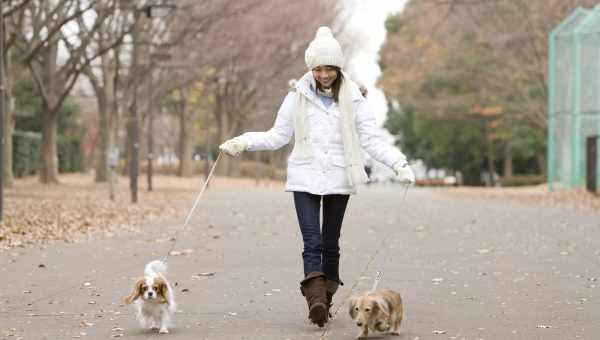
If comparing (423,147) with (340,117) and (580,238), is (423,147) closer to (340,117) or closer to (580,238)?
(580,238)

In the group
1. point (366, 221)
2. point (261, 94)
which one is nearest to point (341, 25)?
point (261, 94)

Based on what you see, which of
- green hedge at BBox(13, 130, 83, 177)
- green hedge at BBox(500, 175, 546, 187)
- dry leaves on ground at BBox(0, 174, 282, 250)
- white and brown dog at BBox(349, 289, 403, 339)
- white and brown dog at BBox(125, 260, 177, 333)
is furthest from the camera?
green hedge at BBox(500, 175, 546, 187)

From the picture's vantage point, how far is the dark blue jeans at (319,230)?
6949mm

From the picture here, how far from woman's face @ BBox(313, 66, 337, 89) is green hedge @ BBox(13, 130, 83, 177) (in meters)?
37.5

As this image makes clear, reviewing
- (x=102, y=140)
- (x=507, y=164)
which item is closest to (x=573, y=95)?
(x=102, y=140)

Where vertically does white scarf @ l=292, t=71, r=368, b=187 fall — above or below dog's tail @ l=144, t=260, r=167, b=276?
above

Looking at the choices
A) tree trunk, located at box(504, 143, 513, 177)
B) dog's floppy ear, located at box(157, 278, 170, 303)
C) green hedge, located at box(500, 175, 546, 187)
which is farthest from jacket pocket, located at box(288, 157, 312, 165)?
tree trunk, located at box(504, 143, 513, 177)

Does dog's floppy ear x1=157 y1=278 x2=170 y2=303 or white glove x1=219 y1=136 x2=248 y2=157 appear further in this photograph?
white glove x1=219 y1=136 x2=248 y2=157

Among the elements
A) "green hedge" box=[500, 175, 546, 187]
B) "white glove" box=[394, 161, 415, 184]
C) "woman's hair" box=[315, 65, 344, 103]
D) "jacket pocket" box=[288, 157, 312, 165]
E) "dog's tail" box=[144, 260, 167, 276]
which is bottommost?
"dog's tail" box=[144, 260, 167, 276]

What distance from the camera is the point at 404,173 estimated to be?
272 inches

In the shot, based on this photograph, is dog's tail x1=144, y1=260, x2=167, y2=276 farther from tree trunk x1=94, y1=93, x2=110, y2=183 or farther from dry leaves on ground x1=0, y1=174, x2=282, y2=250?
tree trunk x1=94, y1=93, x2=110, y2=183

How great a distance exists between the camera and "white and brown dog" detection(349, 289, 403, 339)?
6.20 metres

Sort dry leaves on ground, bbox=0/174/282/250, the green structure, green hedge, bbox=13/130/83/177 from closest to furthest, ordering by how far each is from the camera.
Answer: dry leaves on ground, bbox=0/174/282/250 → the green structure → green hedge, bbox=13/130/83/177

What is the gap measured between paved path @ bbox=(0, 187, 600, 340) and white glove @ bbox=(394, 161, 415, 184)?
0.91 meters
